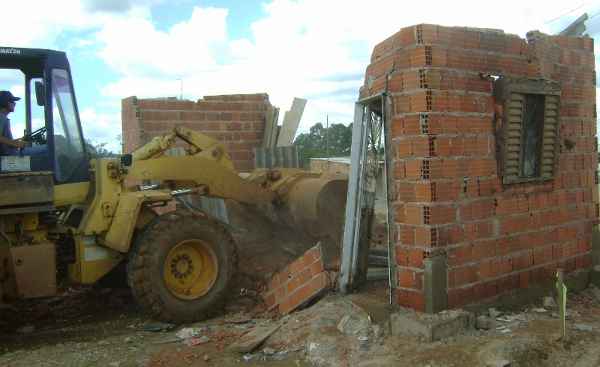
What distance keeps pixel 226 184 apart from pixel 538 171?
349 cm

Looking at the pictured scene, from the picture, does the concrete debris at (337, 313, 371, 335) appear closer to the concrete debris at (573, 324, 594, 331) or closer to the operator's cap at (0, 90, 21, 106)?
the concrete debris at (573, 324, 594, 331)

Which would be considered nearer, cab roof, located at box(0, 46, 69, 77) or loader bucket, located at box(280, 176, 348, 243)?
cab roof, located at box(0, 46, 69, 77)

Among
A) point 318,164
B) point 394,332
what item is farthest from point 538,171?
point 318,164

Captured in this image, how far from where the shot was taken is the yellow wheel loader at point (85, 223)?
5.68 meters

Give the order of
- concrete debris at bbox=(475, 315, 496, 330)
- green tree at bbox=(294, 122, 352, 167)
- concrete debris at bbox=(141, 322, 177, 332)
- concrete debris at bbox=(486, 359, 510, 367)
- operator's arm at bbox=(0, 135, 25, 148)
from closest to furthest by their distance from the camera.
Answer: concrete debris at bbox=(486, 359, 510, 367), concrete debris at bbox=(475, 315, 496, 330), operator's arm at bbox=(0, 135, 25, 148), concrete debris at bbox=(141, 322, 177, 332), green tree at bbox=(294, 122, 352, 167)

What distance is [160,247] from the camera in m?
6.16

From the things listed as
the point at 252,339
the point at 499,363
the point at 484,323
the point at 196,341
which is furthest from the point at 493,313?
the point at 196,341

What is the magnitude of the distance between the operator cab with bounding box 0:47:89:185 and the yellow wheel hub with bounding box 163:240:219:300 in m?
1.26

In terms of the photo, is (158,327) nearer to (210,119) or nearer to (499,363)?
(499,363)

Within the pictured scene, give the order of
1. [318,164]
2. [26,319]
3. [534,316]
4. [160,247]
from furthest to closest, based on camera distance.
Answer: [318,164] → [26,319] → [160,247] → [534,316]

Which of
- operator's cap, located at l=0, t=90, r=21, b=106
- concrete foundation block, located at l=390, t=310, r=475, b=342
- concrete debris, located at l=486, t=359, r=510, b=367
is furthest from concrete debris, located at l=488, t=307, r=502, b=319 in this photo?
operator's cap, located at l=0, t=90, r=21, b=106

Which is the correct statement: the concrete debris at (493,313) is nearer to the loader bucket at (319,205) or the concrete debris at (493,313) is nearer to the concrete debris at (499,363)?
the concrete debris at (499,363)

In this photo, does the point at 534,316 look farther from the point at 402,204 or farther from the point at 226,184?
the point at 226,184

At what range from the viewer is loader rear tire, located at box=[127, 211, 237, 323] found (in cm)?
606
